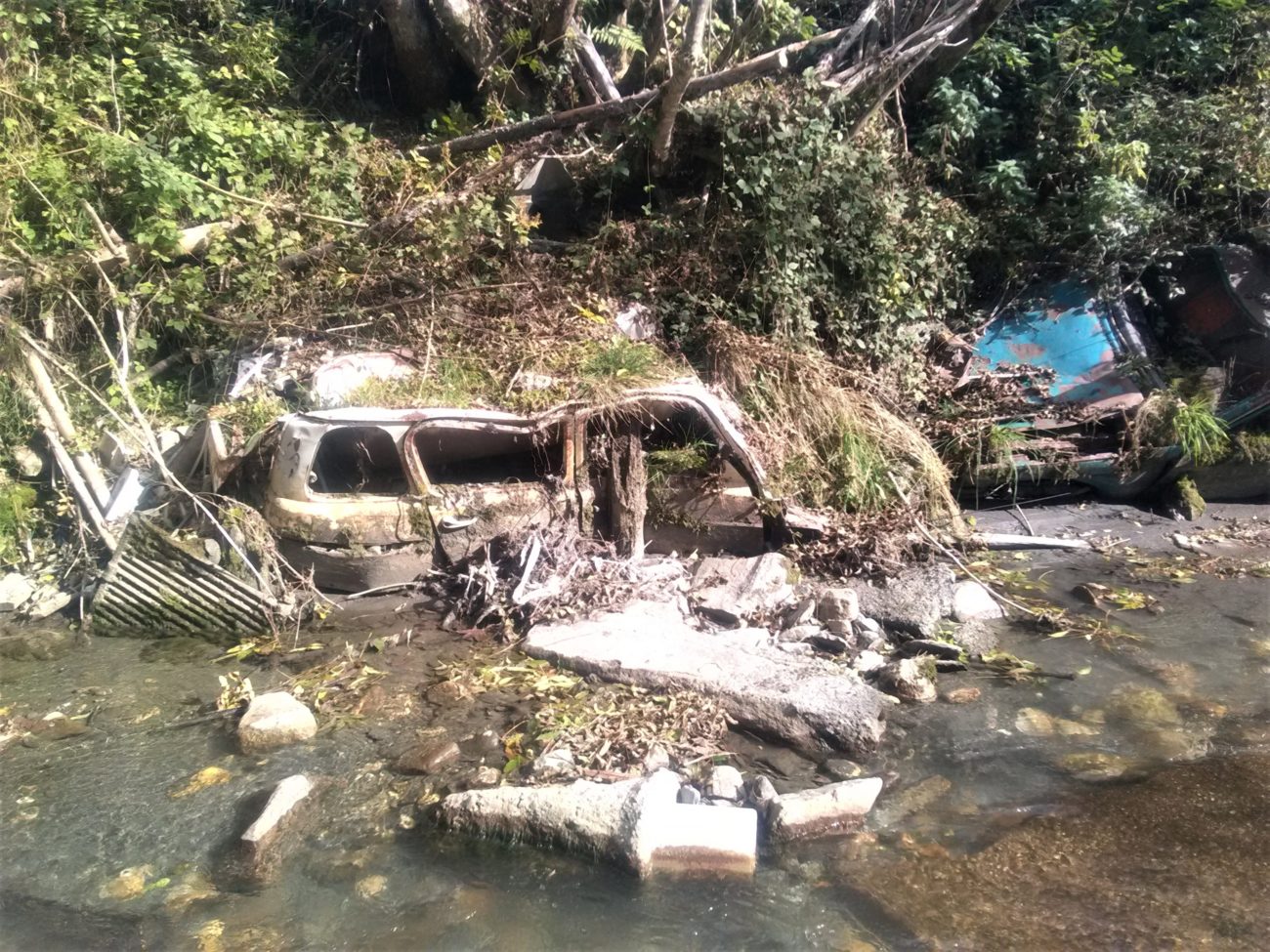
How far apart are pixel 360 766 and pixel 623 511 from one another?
2342 millimetres

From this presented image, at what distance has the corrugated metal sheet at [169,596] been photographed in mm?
4852

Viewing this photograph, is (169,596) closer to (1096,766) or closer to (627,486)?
(627,486)

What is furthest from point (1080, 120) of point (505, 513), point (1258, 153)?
point (505, 513)

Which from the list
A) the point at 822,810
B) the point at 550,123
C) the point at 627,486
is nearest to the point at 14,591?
the point at 627,486

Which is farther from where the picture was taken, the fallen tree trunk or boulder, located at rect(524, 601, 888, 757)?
the fallen tree trunk

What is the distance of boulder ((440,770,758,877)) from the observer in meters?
3.06

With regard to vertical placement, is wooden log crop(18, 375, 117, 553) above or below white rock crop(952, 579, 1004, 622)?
above

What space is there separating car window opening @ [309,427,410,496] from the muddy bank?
11.3 ft

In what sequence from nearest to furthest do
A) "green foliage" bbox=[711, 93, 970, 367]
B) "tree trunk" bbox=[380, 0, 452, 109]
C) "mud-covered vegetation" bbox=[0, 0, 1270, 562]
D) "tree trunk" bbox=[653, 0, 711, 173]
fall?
"tree trunk" bbox=[653, 0, 711, 173] < "mud-covered vegetation" bbox=[0, 0, 1270, 562] < "green foliage" bbox=[711, 93, 970, 367] < "tree trunk" bbox=[380, 0, 452, 109]

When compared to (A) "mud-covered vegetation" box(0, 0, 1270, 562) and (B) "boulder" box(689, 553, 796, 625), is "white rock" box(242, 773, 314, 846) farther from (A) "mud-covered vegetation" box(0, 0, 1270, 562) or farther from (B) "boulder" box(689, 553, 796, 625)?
(A) "mud-covered vegetation" box(0, 0, 1270, 562)

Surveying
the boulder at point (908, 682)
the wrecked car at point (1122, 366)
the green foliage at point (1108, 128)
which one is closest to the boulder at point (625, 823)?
the boulder at point (908, 682)

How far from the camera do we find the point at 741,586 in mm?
5262

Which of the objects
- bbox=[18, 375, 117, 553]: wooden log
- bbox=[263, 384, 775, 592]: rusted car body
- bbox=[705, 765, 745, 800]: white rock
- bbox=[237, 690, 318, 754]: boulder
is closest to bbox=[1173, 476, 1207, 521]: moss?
bbox=[263, 384, 775, 592]: rusted car body

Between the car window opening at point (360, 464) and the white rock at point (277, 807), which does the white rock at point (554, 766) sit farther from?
the car window opening at point (360, 464)
